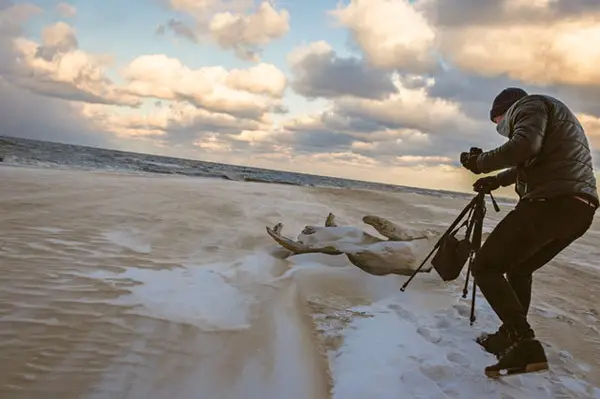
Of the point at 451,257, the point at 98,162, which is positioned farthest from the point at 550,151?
the point at 98,162

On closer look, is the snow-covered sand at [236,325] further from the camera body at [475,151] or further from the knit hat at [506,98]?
the knit hat at [506,98]

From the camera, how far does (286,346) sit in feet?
9.75

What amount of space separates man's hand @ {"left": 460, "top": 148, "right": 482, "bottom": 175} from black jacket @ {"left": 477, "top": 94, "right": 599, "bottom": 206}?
269 millimetres

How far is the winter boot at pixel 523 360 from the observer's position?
2.54 metres

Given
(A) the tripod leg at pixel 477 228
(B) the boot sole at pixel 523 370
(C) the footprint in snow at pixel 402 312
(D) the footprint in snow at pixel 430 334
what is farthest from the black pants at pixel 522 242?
(C) the footprint in snow at pixel 402 312

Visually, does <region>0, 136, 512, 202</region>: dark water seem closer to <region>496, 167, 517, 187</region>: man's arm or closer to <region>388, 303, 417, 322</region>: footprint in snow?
<region>388, 303, 417, 322</region>: footprint in snow

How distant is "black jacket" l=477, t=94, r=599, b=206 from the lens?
101 inches

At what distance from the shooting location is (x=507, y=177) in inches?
132

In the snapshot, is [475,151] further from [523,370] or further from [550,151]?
[523,370]

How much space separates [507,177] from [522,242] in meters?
0.81

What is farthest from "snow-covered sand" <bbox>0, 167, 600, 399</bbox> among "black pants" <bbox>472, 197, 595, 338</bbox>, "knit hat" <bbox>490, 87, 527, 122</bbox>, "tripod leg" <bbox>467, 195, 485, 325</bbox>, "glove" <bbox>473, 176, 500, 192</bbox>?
"knit hat" <bbox>490, 87, 527, 122</bbox>

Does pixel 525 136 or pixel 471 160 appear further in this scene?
pixel 471 160

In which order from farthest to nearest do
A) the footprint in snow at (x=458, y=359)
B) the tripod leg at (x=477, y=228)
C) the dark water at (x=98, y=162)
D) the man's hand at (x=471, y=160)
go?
the dark water at (x=98, y=162), the tripod leg at (x=477, y=228), the man's hand at (x=471, y=160), the footprint in snow at (x=458, y=359)

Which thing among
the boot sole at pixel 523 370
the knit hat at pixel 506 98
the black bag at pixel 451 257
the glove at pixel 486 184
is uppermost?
the knit hat at pixel 506 98
